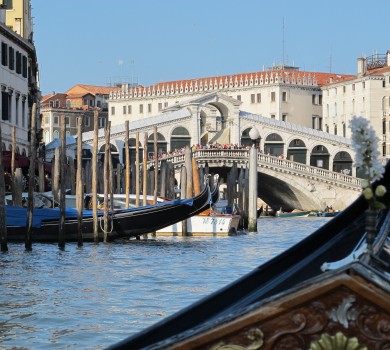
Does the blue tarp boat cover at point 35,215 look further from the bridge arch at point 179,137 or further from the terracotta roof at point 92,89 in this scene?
the terracotta roof at point 92,89

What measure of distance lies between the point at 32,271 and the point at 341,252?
29.4 ft

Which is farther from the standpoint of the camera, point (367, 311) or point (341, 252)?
point (341, 252)

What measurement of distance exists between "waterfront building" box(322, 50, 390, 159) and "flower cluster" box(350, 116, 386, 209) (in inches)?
1781

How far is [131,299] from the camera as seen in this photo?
31.6 feet

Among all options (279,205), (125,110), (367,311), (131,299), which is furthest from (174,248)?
(125,110)

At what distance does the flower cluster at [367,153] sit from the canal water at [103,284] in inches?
167

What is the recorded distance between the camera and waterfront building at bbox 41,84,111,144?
2724 inches

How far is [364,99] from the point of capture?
51.3 m

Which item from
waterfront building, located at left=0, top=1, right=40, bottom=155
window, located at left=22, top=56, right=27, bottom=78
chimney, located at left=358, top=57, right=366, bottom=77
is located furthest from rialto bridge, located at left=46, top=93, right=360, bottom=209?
waterfront building, located at left=0, top=1, right=40, bottom=155

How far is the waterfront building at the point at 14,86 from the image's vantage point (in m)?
23.5

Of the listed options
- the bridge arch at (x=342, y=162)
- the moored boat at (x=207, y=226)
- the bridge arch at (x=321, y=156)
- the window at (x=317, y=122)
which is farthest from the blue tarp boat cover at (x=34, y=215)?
the window at (x=317, y=122)

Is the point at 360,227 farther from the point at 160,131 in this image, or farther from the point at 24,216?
the point at 160,131

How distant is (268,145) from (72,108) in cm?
2519

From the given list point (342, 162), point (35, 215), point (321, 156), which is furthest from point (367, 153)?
point (342, 162)
